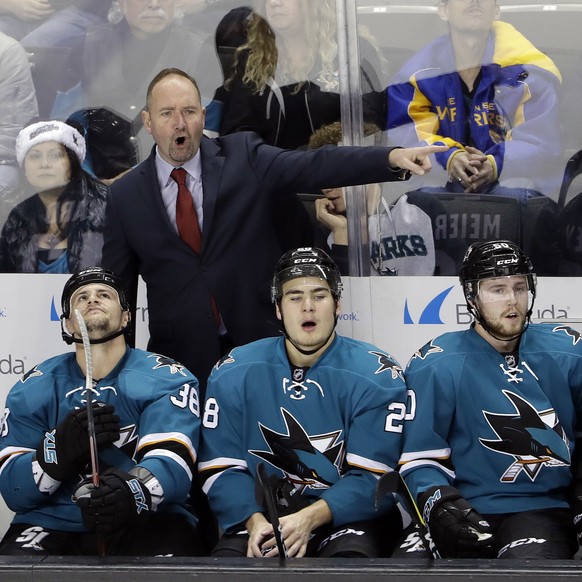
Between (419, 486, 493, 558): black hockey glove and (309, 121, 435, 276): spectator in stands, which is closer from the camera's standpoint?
(419, 486, 493, 558): black hockey glove

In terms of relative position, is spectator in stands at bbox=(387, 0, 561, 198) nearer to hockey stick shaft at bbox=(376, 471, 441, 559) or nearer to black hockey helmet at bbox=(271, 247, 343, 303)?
black hockey helmet at bbox=(271, 247, 343, 303)

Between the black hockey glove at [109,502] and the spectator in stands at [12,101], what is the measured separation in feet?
5.31

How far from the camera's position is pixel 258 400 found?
3098 mm

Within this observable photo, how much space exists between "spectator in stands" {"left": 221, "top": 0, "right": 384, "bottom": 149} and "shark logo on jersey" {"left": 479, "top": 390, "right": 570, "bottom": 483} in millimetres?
1371

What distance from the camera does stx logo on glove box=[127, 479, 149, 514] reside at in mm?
2867

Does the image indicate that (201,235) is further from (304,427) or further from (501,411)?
(501,411)

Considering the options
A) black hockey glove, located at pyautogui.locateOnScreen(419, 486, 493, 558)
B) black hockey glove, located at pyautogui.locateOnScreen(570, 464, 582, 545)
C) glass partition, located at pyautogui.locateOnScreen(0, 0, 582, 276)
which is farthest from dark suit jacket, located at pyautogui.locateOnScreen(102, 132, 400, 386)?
black hockey glove, located at pyautogui.locateOnScreen(570, 464, 582, 545)

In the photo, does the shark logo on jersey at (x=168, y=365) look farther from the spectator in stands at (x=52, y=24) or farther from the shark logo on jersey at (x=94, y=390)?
the spectator in stands at (x=52, y=24)

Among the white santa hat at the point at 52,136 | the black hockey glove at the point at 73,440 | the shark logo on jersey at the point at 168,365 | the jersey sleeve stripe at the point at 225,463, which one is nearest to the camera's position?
the black hockey glove at the point at 73,440

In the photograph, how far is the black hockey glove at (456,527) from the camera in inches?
108

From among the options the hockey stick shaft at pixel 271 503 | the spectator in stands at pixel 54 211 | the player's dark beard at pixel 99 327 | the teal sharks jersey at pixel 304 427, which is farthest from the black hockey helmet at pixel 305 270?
the spectator in stands at pixel 54 211

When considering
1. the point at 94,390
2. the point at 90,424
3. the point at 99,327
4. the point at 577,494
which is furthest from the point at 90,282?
the point at 577,494

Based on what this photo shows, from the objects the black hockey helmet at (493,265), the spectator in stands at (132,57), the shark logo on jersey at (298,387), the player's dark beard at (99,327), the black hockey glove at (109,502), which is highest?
the spectator in stands at (132,57)

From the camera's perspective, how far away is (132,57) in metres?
4.03
